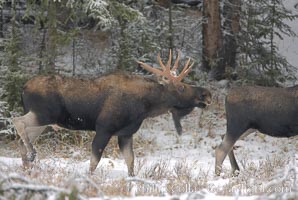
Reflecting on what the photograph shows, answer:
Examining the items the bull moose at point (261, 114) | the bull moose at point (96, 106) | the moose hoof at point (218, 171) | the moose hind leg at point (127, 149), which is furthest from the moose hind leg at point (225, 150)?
the moose hind leg at point (127, 149)

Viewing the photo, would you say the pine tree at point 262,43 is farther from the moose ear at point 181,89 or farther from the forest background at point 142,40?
the moose ear at point 181,89

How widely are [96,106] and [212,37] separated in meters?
9.14

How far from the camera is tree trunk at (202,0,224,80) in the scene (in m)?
18.1

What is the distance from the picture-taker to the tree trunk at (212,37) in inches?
712

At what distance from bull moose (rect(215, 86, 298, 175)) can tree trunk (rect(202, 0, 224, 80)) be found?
24.0 feet

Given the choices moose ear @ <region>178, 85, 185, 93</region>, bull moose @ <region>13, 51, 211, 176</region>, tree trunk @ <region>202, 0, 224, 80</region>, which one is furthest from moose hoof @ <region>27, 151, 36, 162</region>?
tree trunk @ <region>202, 0, 224, 80</region>

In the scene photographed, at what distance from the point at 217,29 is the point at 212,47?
55 centimetres

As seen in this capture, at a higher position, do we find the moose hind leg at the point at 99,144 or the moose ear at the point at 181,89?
the moose ear at the point at 181,89

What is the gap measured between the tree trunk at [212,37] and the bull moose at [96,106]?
8.16 m

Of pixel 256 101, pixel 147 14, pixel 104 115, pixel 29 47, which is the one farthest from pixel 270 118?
pixel 29 47

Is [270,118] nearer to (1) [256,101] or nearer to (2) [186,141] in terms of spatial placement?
(1) [256,101]

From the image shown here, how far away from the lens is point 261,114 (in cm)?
1063

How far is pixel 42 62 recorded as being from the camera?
1457 cm

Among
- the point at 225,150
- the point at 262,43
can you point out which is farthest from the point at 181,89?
the point at 262,43
